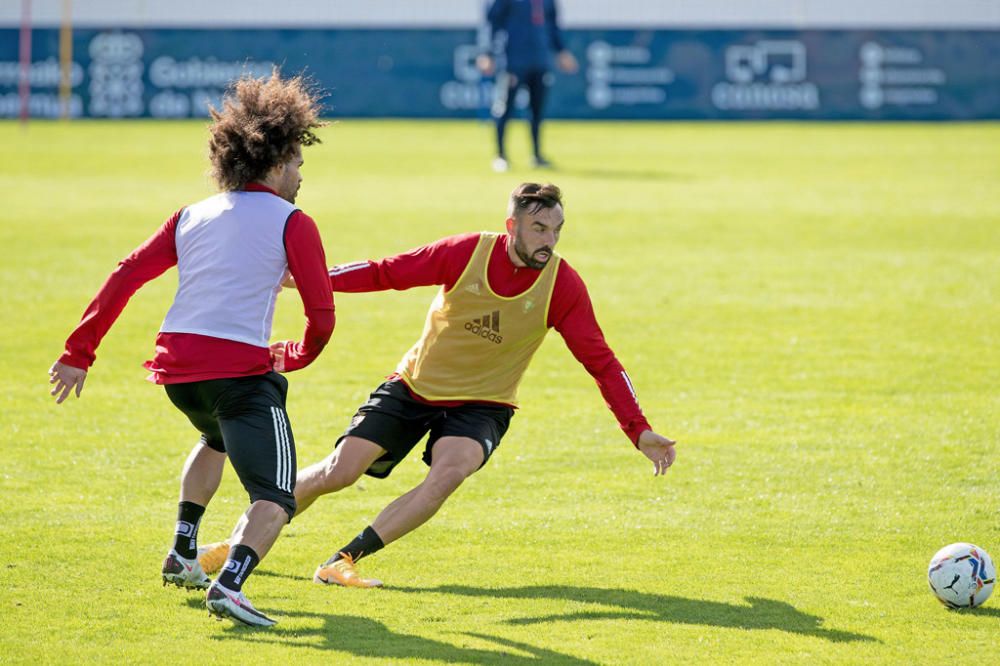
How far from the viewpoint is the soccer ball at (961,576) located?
5.73 meters

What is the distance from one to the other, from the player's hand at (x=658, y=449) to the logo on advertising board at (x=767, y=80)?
2574 centimetres

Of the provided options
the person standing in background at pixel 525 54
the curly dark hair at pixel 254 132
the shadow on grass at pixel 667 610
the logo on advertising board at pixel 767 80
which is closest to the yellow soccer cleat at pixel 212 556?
the shadow on grass at pixel 667 610

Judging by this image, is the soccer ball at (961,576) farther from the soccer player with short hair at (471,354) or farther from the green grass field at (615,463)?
the soccer player with short hair at (471,354)

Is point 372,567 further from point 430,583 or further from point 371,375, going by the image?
point 371,375

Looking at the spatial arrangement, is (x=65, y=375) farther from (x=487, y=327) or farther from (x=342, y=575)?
(x=487, y=327)

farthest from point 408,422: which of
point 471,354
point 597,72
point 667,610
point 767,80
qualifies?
point 767,80

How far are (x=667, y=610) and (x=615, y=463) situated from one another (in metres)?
2.32

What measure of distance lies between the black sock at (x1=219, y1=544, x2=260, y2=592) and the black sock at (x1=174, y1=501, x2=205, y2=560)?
0.57m

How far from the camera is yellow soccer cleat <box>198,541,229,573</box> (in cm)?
616

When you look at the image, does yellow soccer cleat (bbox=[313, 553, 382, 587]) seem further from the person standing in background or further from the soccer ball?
the person standing in background

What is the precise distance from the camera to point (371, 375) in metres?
10.0

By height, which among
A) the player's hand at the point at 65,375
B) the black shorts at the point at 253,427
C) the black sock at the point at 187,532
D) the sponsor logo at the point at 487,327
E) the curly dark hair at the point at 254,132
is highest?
the curly dark hair at the point at 254,132

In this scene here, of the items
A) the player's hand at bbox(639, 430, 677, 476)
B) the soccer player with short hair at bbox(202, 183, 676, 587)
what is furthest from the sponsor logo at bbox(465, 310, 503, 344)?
the player's hand at bbox(639, 430, 677, 476)

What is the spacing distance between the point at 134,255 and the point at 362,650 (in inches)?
69.2
